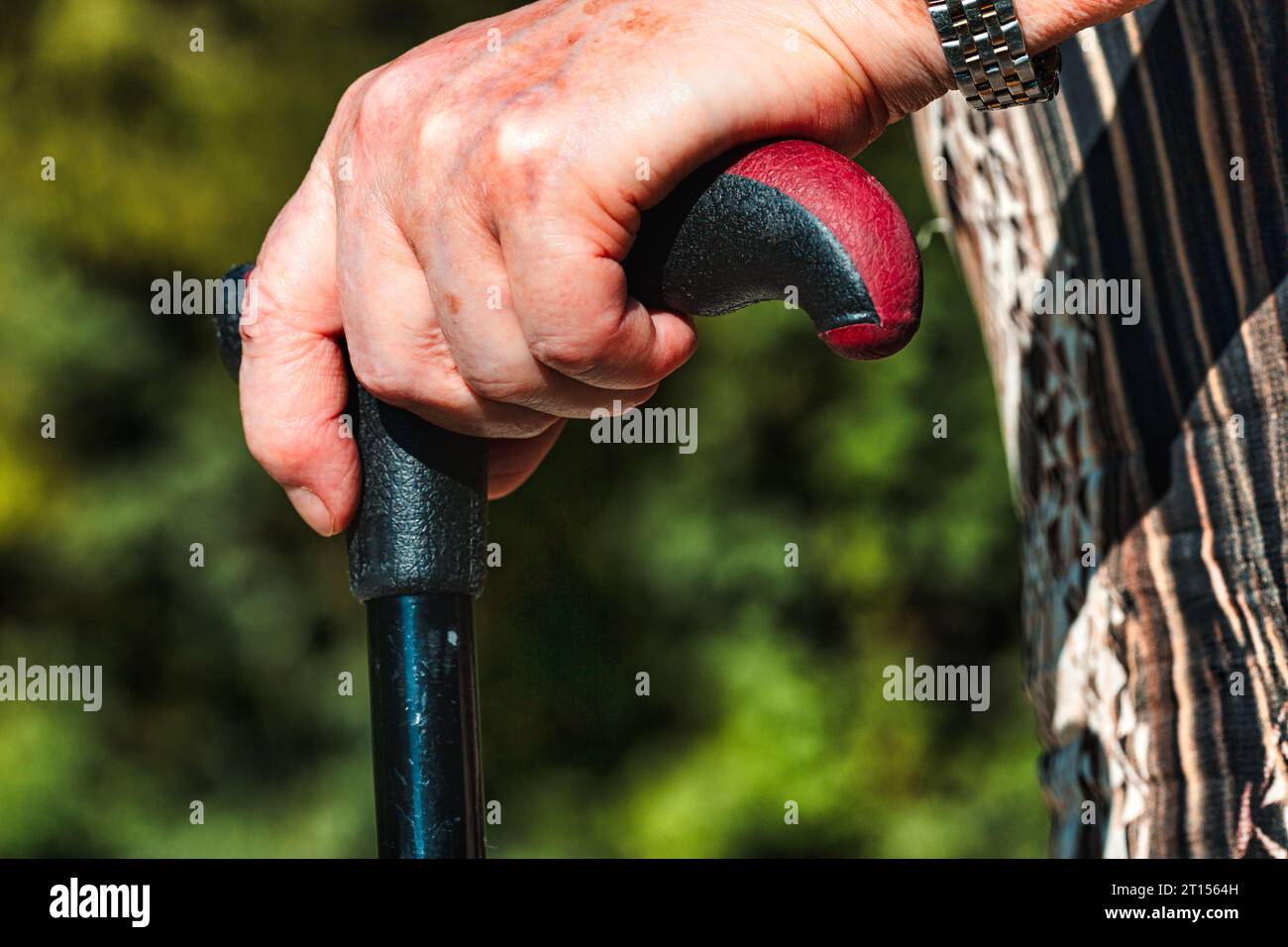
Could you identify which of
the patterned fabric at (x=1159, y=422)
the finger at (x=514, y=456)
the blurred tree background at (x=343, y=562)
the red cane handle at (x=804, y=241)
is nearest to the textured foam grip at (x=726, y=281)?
the red cane handle at (x=804, y=241)

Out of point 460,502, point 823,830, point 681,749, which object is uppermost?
point 460,502

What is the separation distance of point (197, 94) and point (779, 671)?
1724mm

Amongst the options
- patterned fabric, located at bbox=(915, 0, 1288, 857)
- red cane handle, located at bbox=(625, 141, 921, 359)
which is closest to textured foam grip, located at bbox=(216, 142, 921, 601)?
red cane handle, located at bbox=(625, 141, 921, 359)

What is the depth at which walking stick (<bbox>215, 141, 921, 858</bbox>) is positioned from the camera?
26.6 inches

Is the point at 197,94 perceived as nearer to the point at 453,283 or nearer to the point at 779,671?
the point at 779,671

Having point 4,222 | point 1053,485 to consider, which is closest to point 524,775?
point 4,222

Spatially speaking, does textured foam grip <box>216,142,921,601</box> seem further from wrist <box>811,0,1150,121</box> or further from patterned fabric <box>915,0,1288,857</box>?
patterned fabric <box>915,0,1288,857</box>

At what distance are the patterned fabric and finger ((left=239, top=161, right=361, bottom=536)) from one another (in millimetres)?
550

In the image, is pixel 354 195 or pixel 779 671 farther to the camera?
pixel 779 671

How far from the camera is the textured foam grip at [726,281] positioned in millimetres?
672

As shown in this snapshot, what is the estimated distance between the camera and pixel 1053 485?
1.13 m

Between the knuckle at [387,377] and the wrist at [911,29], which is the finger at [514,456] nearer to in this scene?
the knuckle at [387,377]

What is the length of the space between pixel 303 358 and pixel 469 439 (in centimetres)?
12

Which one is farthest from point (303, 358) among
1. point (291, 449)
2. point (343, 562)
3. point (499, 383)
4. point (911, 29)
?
point (343, 562)
